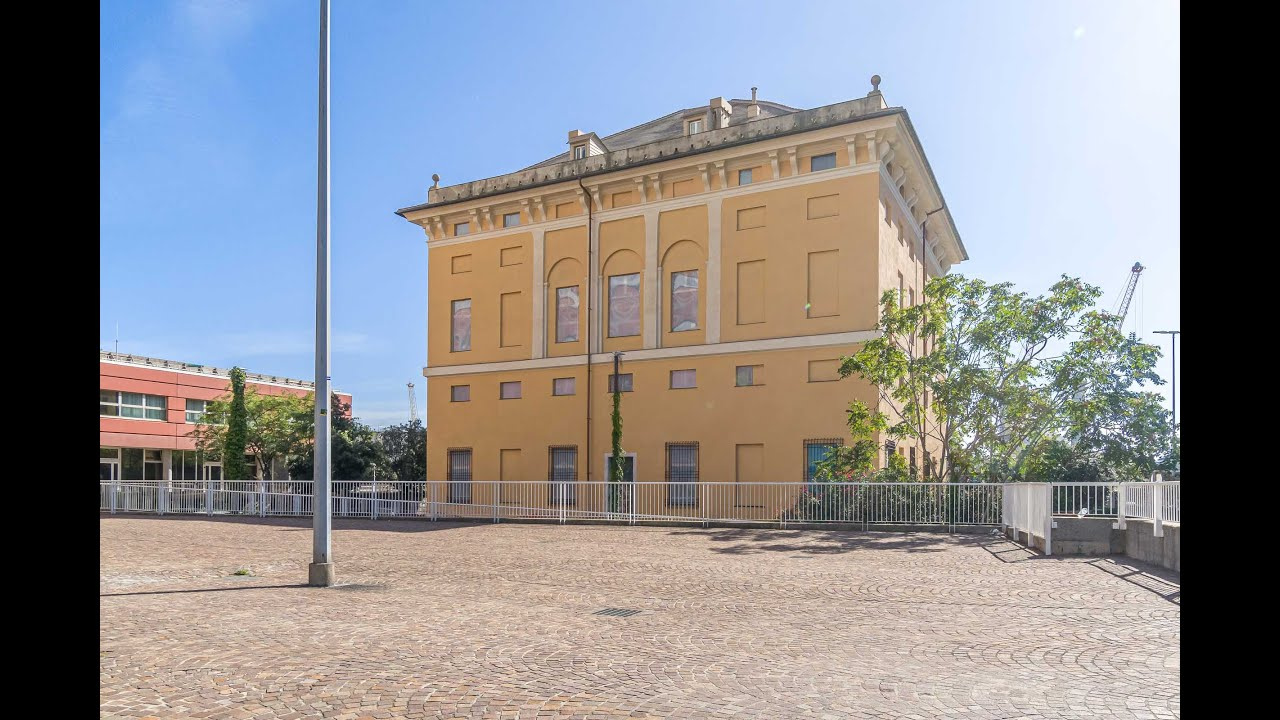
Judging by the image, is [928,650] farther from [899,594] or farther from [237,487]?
[237,487]

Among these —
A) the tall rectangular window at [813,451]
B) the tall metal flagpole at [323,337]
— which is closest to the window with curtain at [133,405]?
the tall rectangular window at [813,451]

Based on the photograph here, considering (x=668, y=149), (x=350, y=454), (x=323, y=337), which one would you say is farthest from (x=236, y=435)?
(x=323, y=337)

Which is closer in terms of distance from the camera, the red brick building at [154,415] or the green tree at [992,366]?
the green tree at [992,366]

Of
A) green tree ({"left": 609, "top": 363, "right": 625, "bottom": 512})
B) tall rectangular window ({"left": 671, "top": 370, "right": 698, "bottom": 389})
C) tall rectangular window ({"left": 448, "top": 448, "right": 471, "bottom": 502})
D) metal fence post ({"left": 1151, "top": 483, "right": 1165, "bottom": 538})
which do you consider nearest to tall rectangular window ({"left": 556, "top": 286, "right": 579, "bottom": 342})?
green tree ({"left": 609, "top": 363, "right": 625, "bottom": 512})

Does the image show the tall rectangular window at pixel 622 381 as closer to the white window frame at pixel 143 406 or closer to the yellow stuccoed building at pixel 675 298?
the yellow stuccoed building at pixel 675 298

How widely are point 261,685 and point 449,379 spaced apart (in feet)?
102

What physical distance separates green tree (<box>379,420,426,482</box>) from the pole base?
3156cm

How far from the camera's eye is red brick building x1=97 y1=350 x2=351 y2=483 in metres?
49.5

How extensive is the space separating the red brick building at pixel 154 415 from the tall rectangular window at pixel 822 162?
3284 centimetres

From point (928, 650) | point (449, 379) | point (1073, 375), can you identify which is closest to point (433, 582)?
point (928, 650)

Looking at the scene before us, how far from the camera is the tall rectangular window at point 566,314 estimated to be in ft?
112

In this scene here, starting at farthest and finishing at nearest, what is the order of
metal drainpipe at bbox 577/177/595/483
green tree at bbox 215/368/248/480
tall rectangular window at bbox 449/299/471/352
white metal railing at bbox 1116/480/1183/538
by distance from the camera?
green tree at bbox 215/368/248/480 → tall rectangular window at bbox 449/299/471/352 → metal drainpipe at bbox 577/177/595/483 → white metal railing at bbox 1116/480/1183/538

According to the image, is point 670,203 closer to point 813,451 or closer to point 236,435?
point 813,451

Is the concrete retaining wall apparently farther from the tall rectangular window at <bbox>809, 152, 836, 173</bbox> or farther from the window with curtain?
the window with curtain
